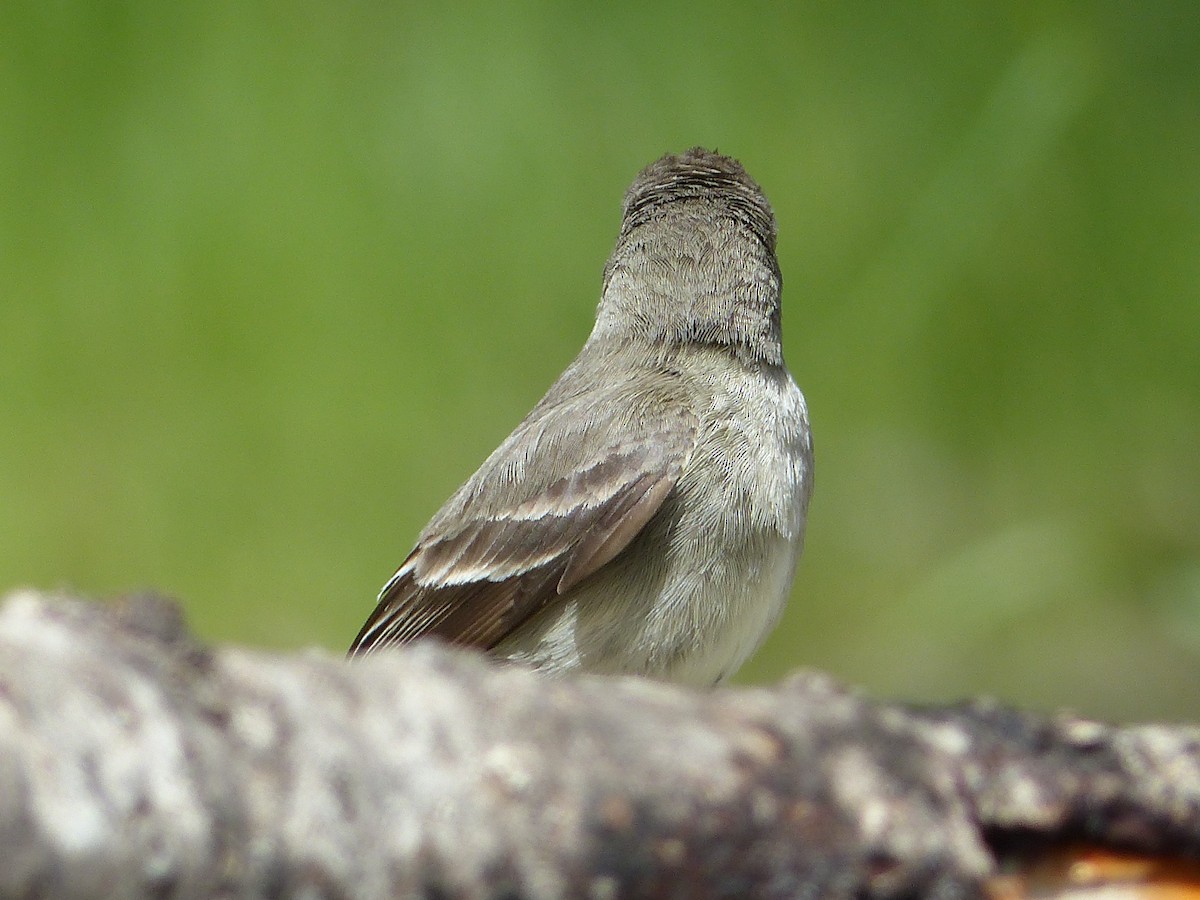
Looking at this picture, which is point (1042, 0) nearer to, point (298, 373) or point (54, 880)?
point (298, 373)

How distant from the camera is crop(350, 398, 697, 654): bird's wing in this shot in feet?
9.74

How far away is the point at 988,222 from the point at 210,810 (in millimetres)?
4536

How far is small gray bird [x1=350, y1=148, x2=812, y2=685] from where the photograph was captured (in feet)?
9.57

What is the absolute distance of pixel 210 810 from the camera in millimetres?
1471

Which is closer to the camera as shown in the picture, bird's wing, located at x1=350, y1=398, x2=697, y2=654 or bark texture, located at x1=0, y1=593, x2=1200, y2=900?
bark texture, located at x1=0, y1=593, x2=1200, y2=900

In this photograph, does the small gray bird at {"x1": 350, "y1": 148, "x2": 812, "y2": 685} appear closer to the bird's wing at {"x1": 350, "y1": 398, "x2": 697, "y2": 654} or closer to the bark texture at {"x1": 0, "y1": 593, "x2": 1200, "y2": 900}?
the bird's wing at {"x1": 350, "y1": 398, "x2": 697, "y2": 654}

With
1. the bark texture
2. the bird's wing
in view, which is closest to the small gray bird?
the bird's wing

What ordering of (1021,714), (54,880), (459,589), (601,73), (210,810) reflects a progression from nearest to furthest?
(54,880), (210,810), (1021,714), (459,589), (601,73)

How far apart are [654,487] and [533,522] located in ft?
1.16

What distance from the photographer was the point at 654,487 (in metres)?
2.94

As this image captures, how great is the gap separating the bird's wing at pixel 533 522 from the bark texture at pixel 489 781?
1140 millimetres

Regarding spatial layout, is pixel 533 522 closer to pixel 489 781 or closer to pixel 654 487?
pixel 654 487

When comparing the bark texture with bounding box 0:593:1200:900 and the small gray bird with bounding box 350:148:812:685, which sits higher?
the small gray bird with bounding box 350:148:812:685

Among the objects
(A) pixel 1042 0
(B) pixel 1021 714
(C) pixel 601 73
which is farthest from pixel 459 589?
(A) pixel 1042 0
